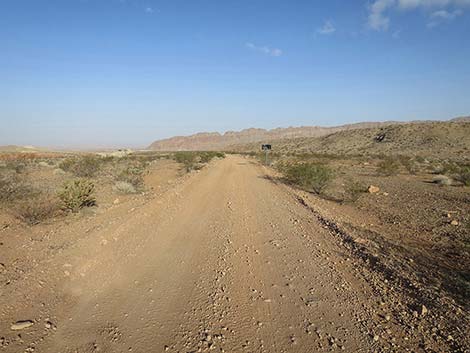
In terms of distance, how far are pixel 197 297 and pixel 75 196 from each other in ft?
23.6

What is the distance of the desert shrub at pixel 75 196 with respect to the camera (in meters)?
9.43

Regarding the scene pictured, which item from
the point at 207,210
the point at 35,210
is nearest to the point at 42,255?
the point at 35,210

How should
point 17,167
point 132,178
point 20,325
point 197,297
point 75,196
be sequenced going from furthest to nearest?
point 17,167 < point 132,178 < point 75,196 < point 197,297 < point 20,325

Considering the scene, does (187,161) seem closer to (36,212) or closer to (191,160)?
(191,160)

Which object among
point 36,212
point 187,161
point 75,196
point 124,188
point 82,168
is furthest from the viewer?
point 187,161

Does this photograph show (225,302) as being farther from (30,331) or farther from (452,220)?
(452,220)

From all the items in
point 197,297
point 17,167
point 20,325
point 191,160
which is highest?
point 17,167

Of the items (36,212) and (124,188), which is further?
(124,188)

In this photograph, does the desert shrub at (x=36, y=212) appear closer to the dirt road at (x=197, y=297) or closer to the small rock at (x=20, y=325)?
the dirt road at (x=197, y=297)

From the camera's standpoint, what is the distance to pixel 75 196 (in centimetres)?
960

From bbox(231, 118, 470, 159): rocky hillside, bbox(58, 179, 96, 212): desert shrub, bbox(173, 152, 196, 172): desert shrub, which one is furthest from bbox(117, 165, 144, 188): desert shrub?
bbox(231, 118, 470, 159): rocky hillside

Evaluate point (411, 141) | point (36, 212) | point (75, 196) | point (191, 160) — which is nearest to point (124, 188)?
point (75, 196)

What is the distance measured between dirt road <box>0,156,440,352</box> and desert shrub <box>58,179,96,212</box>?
9.46ft

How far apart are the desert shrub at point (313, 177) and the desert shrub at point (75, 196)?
10559 millimetres
